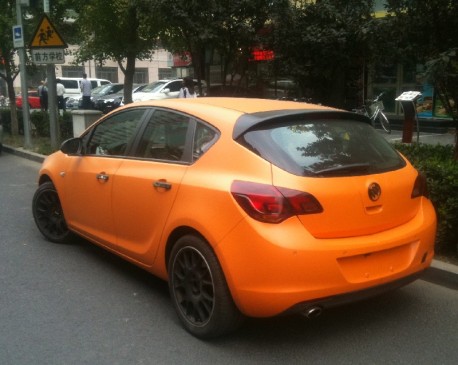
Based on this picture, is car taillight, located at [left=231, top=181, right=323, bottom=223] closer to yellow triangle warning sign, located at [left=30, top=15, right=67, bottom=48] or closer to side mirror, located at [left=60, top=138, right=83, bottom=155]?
side mirror, located at [left=60, top=138, right=83, bottom=155]

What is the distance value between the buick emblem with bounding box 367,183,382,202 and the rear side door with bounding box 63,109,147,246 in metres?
2.05

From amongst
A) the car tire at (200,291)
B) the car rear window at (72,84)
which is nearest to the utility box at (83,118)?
the car tire at (200,291)

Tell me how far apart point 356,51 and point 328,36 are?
51cm

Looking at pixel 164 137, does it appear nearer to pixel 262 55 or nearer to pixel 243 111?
pixel 243 111

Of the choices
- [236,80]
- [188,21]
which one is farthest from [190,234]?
[236,80]

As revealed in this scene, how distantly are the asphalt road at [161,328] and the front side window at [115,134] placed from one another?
111 cm

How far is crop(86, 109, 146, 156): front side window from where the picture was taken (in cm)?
469

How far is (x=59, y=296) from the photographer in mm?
4441

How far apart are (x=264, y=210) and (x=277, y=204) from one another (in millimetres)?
85

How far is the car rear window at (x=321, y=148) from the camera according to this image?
347 centimetres

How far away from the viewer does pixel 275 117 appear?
370 cm

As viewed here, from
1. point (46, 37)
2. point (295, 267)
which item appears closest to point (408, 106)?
point (46, 37)

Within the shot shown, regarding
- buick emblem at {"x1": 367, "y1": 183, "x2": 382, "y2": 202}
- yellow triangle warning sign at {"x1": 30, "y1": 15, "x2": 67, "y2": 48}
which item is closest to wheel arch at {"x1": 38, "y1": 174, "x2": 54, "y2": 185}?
buick emblem at {"x1": 367, "y1": 183, "x2": 382, "y2": 202}

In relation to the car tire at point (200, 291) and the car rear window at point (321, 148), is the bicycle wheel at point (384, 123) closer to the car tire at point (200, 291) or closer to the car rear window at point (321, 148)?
the car rear window at point (321, 148)
